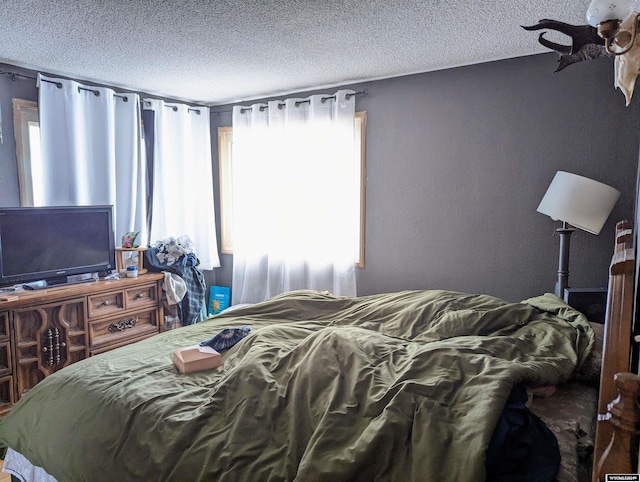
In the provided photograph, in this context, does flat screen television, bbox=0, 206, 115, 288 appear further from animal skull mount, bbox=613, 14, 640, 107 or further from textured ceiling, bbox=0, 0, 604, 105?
animal skull mount, bbox=613, 14, 640, 107

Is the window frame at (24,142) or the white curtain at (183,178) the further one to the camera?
the white curtain at (183,178)

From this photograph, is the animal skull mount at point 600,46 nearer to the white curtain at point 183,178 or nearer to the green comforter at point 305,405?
the green comforter at point 305,405

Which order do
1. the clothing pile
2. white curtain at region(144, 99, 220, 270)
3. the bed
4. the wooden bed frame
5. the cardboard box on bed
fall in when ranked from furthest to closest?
white curtain at region(144, 99, 220, 270) < the clothing pile < the cardboard box on bed < the bed < the wooden bed frame

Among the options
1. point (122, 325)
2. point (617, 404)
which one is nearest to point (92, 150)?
point (122, 325)

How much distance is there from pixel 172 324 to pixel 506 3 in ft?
10.7

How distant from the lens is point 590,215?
243 cm

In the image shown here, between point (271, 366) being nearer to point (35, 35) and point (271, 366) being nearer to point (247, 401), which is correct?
point (247, 401)

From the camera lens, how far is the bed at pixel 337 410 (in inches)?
42.6

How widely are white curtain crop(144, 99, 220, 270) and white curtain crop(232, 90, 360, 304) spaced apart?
33 centimetres

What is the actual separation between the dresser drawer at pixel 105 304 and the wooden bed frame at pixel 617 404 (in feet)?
9.99

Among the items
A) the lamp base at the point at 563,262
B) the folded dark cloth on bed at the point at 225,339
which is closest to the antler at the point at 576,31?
the lamp base at the point at 563,262

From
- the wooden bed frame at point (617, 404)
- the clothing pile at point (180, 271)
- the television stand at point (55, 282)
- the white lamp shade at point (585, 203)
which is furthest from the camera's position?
the clothing pile at point (180, 271)

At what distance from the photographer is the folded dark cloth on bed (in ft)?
6.12

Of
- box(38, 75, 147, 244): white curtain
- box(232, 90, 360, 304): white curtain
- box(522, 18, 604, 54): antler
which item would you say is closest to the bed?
box(522, 18, 604, 54): antler
